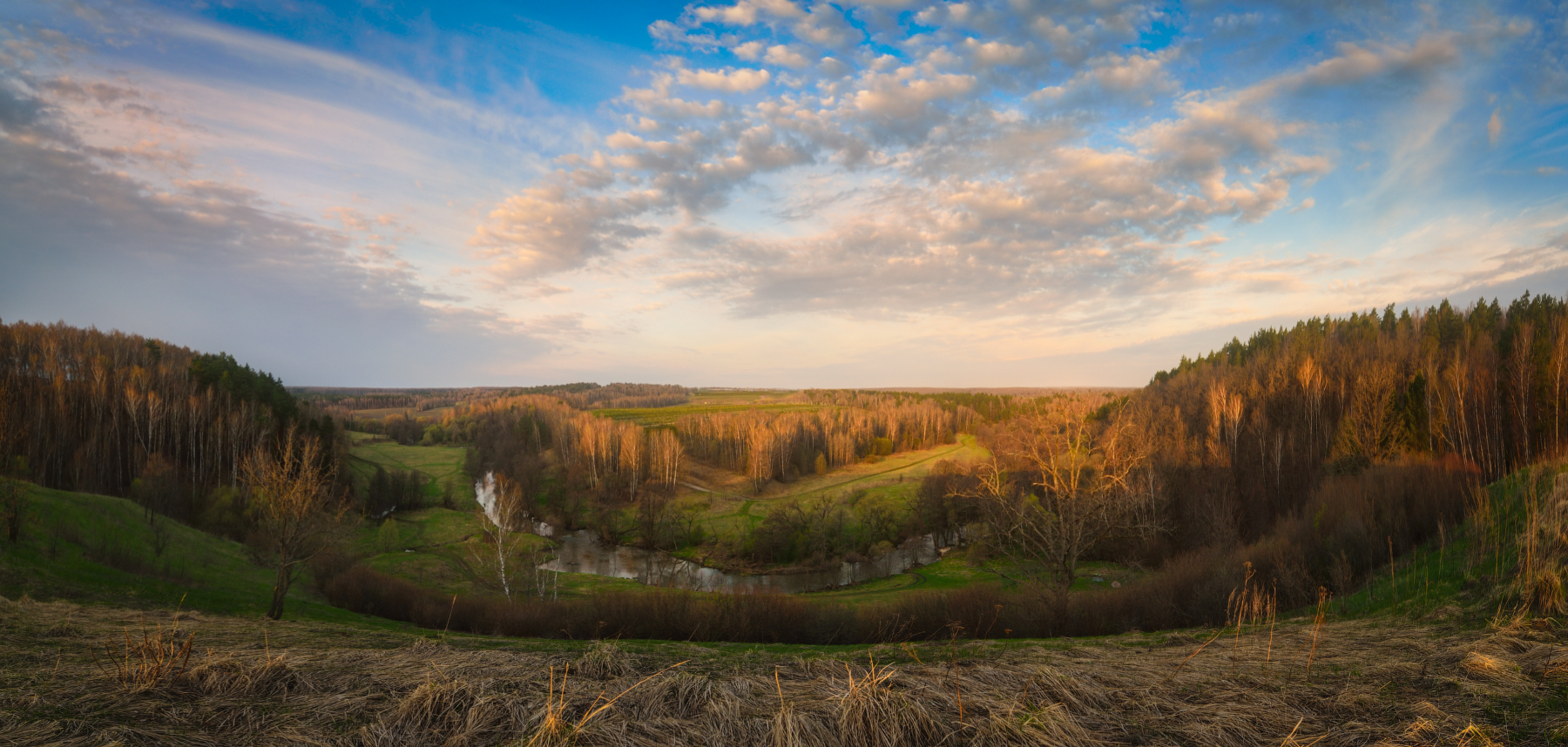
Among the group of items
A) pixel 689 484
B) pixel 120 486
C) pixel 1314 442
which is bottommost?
pixel 689 484

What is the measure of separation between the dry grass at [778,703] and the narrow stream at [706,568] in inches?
1683

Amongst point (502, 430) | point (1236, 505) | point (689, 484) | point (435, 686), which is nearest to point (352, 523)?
point (689, 484)

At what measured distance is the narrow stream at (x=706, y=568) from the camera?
164 feet

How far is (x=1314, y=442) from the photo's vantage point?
160 feet

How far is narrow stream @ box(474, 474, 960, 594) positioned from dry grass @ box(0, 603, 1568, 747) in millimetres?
42737

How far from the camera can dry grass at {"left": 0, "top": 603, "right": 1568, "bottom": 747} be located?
412cm

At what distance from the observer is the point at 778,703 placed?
4980 millimetres

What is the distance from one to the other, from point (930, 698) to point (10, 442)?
66.4m

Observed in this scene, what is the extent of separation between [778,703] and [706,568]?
2174 inches

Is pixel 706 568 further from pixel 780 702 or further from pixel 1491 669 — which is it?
pixel 1491 669

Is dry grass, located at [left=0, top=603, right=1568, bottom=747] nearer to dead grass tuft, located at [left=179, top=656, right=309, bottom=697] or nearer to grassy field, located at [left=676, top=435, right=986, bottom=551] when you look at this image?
dead grass tuft, located at [left=179, top=656, right=309, bottom=697]

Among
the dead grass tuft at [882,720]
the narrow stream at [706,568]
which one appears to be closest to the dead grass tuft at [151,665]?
the dead grass tuft at [882,720]

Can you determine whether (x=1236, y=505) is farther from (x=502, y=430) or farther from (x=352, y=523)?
(x=502, y=430)

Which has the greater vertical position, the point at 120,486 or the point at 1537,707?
the point at 1537,707
